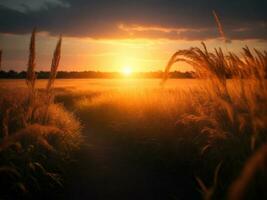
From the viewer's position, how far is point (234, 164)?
15.4 ft

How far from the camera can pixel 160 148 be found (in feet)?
23.3

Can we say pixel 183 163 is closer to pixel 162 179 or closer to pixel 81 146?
pixel 162 179

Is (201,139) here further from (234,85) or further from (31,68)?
(31,68)

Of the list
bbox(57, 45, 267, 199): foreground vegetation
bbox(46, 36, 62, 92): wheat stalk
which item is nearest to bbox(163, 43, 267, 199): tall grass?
bbox(57, 45, 267, 199): foreground vegetation

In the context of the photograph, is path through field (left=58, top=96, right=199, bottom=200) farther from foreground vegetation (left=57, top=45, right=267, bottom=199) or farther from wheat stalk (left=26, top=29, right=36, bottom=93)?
wheat stalk (left=26, top=29, right=36, bottom=93)

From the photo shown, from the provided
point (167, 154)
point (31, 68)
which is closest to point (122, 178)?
point (167, 154)

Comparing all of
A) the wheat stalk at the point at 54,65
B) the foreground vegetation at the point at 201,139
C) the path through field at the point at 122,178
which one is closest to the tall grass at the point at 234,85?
the foreground vegetation at the point at 201,139

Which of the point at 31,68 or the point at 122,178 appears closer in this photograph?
the point at 31,68

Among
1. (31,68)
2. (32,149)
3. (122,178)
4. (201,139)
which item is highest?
(31,68)

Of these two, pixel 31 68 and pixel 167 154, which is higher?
pixel 31 68

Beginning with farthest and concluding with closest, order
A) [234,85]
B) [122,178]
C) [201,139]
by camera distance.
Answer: [201,139], [122,178], [234,85]

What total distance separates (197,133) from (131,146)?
5.69 feet

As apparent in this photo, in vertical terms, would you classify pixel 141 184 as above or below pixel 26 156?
below

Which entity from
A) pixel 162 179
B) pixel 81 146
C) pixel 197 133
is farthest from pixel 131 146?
pixel 162 179
